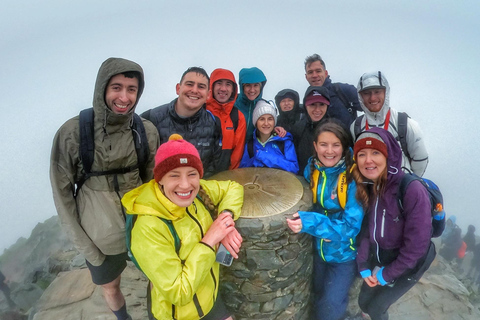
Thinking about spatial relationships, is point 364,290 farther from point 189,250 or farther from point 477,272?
point 477,272

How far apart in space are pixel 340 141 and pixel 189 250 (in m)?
2.05

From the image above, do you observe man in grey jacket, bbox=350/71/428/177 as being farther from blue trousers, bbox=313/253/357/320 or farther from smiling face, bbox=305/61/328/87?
blue trousers, bbox=313/253/357/320

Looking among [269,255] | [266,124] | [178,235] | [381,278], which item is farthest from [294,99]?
[178,235]

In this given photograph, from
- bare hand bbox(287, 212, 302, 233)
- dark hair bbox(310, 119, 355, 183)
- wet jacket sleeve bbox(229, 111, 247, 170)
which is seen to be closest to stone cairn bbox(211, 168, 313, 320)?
bare hand bbox(287, 212, 302, 233)

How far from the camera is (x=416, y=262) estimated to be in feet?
9.39

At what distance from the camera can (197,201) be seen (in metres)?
2.72

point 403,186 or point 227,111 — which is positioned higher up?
point 227,111

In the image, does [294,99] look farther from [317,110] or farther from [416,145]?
[416,145]

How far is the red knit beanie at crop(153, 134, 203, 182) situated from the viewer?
7.36 feet

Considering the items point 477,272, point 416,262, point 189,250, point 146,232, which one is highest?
point 146,232

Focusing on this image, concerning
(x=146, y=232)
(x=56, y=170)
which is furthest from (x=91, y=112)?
(x=146, y=232)

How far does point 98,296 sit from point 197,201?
380cm

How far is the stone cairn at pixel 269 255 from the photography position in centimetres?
295

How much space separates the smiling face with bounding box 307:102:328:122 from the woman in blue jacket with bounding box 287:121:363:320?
2.41 feet
